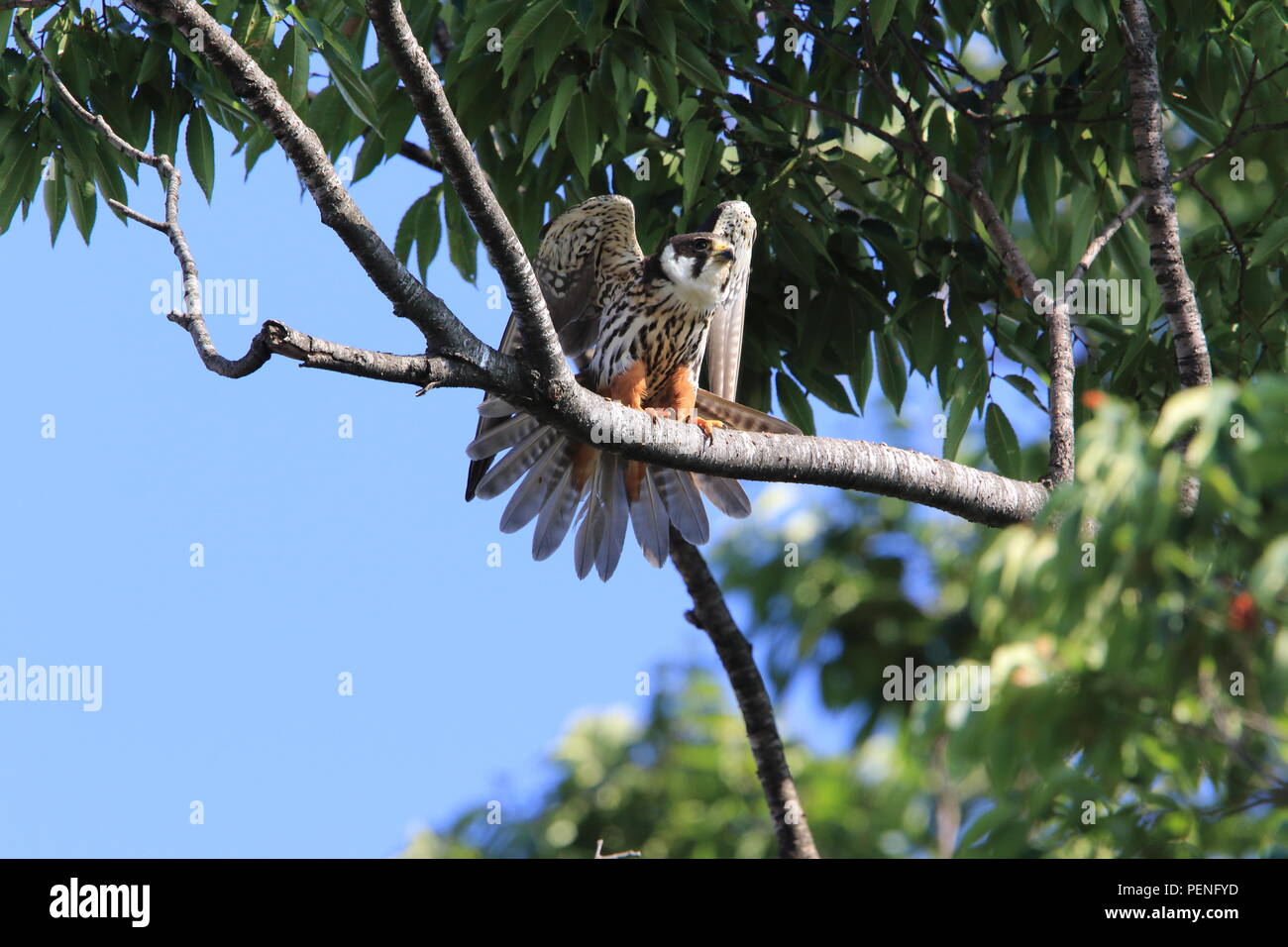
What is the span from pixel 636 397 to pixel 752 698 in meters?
1.30

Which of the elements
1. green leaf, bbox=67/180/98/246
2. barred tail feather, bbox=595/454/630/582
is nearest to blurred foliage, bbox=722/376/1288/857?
barred tail feather, bbox=595/454/630/582

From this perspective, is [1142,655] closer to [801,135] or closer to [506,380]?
[506,380]

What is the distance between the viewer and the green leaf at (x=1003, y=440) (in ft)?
14.3

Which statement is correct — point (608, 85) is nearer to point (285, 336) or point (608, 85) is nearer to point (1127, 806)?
point (285, 336)

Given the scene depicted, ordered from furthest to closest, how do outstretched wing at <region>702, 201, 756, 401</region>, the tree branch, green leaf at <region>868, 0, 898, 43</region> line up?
outstretched wing at <region>702, 201, 756, 401</region>
green leaf at <region>868, 0, 898, 43</region>
the tree branch

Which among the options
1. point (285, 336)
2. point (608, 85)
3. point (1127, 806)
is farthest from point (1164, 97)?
point (285, 336)

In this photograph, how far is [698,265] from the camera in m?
4.53

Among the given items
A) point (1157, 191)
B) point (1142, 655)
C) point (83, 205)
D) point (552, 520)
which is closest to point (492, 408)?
point (552, 520)

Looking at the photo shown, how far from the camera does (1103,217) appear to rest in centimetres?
482

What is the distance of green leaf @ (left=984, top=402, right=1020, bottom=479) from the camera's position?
4.37 metres

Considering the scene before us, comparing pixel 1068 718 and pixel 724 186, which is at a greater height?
pixel 724 186

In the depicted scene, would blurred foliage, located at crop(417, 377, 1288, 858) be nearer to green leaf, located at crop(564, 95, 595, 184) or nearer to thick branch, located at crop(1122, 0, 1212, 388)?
thick branch, located at crop(1122, 0, 1212, 388)

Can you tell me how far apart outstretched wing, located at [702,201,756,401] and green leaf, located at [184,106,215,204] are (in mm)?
1654
